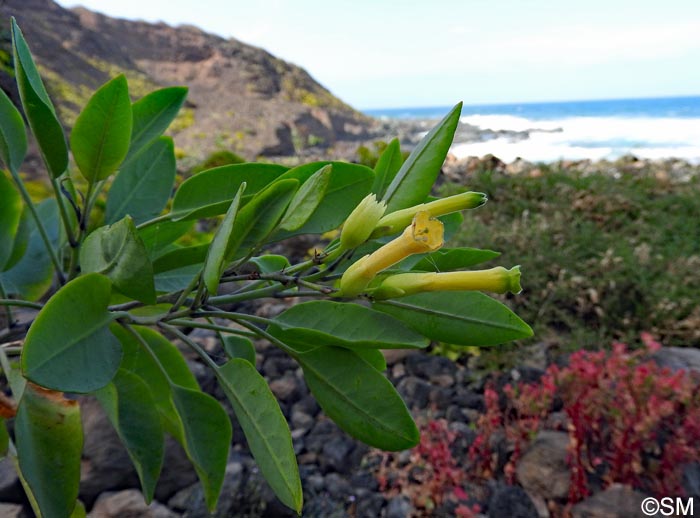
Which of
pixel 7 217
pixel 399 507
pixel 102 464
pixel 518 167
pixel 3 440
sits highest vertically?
pixel 7 217

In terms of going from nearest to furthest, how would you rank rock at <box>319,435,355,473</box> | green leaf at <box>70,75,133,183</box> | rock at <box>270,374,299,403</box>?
green leaf at <box>70,75,133,183</box>, rock at <box>319,435,355,473</box>, rock at <box>270,374,299,403</box>

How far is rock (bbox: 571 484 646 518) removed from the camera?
1.59 meters

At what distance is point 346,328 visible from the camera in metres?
0.49

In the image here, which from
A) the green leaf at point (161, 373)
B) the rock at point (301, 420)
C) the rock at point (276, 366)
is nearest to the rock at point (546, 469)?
the rock at point (301, 420)

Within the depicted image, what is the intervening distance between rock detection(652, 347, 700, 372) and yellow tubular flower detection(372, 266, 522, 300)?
2.38 metres

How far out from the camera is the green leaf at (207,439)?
22.9 inches

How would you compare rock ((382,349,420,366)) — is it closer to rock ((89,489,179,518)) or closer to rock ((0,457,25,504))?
rock ((89,489,179,518))

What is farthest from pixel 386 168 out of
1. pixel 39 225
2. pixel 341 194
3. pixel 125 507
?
pixel 125 507

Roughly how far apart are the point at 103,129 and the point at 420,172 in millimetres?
384

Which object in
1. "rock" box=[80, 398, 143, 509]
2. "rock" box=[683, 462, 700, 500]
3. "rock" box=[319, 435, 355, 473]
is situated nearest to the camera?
"rock" box=[80, 398, 143, 509]

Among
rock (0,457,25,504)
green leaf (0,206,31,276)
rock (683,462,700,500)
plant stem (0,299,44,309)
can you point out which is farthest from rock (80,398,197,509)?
rock (683,462,700,500)

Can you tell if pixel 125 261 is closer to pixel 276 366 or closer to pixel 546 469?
pixel 546 469

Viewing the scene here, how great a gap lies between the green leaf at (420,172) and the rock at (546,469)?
1.61 m

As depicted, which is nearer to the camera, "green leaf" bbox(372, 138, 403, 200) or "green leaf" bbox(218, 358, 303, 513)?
"green leaf" bbox(218, 358, 303, 513)
